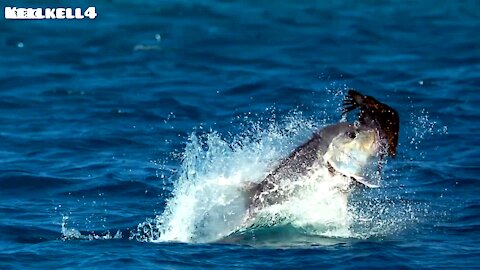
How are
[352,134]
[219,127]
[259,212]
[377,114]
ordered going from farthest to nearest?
Result: [219,127], [259,212], [352,134], [377,114]

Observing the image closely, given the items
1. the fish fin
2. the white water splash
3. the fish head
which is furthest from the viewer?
the white water splash

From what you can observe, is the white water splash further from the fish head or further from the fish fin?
the fish fin

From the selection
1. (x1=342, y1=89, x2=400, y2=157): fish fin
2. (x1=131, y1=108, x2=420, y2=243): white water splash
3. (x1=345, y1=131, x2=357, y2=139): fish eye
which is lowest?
(x1=131, y1=108, x2=420, y2=243): white water splash

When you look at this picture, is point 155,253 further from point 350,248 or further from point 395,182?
point 395,182

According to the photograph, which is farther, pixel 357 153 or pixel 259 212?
pixel 259 212

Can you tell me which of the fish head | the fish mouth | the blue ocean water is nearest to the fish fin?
the fish head

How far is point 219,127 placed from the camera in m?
16.2

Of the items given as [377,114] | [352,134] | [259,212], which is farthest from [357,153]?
[259,212]

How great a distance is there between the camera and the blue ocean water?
1095 centimetres

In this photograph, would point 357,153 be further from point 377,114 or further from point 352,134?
point 377,114

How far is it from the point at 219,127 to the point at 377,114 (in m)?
5.99

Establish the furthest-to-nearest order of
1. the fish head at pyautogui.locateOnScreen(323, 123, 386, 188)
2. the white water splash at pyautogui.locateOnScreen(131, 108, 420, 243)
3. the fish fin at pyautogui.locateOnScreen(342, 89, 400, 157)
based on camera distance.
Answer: the white water splash at pyautogui.locateOnScreen(131, 108, 420, 243) → the fish head at pyautogui.locateOnScreen(323, 123, 386, 188) → the fish fin at pyautogui.locateOnScreen(342, 89, 400, 157)

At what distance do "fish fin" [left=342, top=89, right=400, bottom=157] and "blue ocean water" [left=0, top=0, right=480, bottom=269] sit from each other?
82cm

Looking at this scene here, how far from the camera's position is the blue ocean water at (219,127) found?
10953 millimetres
